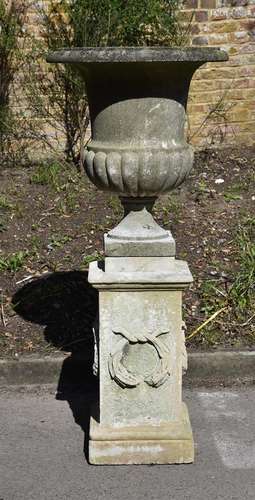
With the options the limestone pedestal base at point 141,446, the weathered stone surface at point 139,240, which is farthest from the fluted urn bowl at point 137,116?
the limestone pedestal base at point 141,446

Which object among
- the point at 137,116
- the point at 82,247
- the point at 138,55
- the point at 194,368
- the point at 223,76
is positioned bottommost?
the point at 194,368

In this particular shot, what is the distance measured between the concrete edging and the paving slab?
0.07 metres

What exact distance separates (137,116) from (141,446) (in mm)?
1501

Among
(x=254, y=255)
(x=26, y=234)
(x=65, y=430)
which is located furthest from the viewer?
(x=26, y=234)

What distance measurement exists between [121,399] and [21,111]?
3948mm

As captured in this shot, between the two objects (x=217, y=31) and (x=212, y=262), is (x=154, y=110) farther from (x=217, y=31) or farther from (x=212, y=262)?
(x=217, y=31)

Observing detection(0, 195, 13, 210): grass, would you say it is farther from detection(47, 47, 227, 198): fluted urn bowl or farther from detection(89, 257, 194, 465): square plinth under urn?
detection(47, 47, 227, 198): fluted urn bowl

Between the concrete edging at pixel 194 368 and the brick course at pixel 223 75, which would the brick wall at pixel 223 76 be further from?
the concrete edging at pixel 194 368

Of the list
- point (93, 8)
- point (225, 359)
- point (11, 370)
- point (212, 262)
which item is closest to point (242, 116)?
point (93, 8)

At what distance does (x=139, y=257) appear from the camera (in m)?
3.60

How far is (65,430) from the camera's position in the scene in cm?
406

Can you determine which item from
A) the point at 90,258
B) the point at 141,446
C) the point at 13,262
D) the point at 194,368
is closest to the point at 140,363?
the point at 141,446

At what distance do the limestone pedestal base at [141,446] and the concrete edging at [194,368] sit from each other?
36.7 inches

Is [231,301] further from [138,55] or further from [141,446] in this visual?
[138,55]
